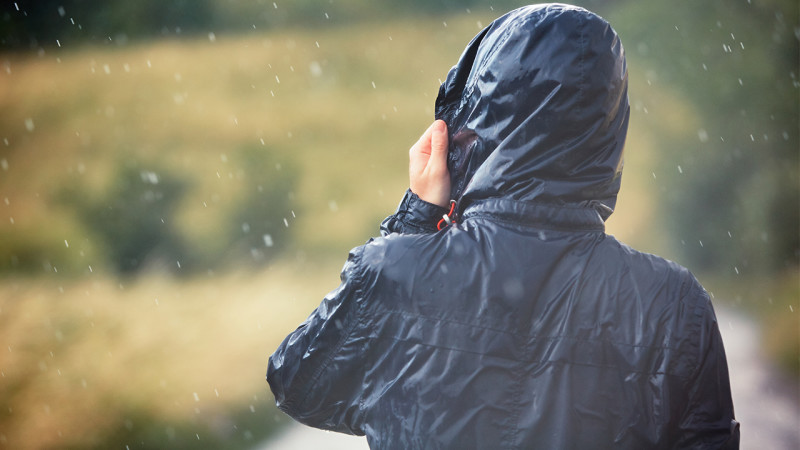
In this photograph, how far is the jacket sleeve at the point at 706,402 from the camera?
93 cm

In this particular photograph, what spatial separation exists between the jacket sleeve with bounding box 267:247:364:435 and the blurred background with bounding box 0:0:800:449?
507cm

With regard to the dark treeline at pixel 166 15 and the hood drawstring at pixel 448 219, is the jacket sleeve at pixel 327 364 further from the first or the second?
the dark treeline at pixel 166 15

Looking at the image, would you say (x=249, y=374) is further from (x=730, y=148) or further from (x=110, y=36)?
(x=730, y=148)

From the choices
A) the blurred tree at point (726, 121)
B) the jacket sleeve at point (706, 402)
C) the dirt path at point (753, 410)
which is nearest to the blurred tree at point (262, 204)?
the dirt path at point (753, 410)

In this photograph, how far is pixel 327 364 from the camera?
0.95 m

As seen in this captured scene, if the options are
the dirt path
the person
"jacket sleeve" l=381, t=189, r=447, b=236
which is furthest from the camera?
the dirt path

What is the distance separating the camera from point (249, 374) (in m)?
5.95

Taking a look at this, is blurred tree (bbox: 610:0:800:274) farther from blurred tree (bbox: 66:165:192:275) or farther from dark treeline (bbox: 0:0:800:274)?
blurred tree (bbox: 66:165:192:275)

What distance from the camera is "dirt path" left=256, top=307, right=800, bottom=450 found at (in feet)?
18.9

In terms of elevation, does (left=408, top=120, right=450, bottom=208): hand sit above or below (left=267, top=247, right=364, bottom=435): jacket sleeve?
above

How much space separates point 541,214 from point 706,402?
36 cm

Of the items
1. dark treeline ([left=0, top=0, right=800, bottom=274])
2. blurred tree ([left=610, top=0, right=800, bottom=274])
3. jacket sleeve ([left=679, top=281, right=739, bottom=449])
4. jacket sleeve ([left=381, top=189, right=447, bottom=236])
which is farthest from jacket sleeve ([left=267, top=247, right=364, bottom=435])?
blurred tree ([left=610, top=0, right=800, bottom=274])

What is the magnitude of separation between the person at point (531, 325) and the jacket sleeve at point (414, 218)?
3.3 inches

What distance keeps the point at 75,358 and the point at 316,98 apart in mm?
3203
